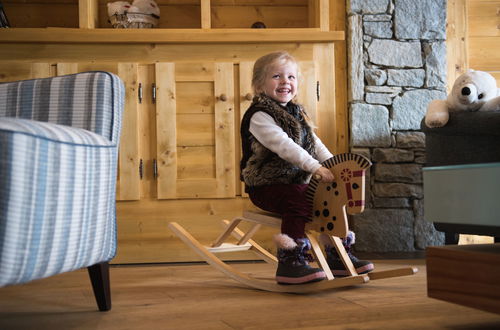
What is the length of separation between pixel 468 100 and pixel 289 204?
94cm

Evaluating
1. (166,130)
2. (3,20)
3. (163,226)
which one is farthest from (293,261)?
(3,20)

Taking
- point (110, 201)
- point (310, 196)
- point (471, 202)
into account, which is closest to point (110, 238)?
point (110, 201)

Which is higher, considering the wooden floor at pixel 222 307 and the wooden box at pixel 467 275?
the wooden box at pixel 467 275

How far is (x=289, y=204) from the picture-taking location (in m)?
1.70

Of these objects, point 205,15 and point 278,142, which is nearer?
point 278,142

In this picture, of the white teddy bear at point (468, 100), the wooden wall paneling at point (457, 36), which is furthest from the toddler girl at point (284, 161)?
the wooden wall paneling at point (457, 36)

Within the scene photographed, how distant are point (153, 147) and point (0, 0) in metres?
1.15

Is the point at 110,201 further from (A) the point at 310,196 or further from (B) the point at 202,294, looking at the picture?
(A) the point at 310,196

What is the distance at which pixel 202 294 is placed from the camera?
162 cm

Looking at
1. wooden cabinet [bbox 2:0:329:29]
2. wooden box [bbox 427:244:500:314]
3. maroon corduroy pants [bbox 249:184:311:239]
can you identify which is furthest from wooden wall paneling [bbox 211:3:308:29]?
wooden box [bbox 427:244:500:314]

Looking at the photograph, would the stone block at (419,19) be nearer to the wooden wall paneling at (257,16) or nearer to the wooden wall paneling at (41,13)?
the wooden wall paneling at (257,16)

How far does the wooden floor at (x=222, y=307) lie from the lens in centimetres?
121

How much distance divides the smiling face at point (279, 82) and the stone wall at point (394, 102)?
2.56 ft

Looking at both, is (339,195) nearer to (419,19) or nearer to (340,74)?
(340,74)
